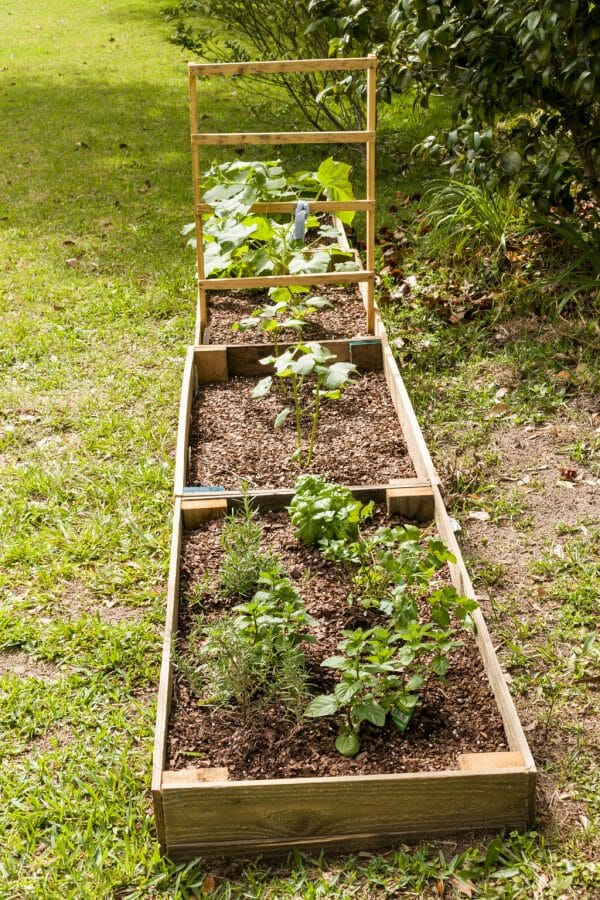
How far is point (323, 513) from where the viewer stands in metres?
3.43

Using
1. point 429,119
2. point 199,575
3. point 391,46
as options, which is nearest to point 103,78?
point 429,119

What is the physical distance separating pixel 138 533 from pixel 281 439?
86 centimetres

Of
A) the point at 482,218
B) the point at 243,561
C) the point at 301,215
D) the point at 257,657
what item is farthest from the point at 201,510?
the point at 482,218

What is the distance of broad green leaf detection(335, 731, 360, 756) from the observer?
261 cm

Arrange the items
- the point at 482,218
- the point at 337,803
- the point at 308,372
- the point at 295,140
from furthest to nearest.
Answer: the point at 482,218
the point at 295,140
the point at 308,372
the point at 337,803

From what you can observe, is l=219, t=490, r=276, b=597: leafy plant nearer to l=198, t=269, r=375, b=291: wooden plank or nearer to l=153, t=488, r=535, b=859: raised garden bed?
l=153, t=488, r=535, b=859: raised garden bed

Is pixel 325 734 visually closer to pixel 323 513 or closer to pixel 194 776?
pixel 194 776

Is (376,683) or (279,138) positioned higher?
(279,138)

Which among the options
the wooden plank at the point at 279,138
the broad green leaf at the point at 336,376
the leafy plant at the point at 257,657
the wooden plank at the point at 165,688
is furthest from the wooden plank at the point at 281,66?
the leafy plant at the point at 257,657

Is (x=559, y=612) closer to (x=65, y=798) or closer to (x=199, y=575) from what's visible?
(x=199, y=575)

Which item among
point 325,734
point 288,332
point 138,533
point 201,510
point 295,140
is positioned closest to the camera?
point 325,734

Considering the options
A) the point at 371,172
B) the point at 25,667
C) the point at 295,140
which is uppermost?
the point at 295,140

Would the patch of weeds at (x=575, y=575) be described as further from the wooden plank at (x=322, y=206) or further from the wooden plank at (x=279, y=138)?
the wooden plank at (x=279, y=138)

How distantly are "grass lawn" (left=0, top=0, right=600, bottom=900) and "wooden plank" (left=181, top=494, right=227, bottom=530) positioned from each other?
0.66 ft
